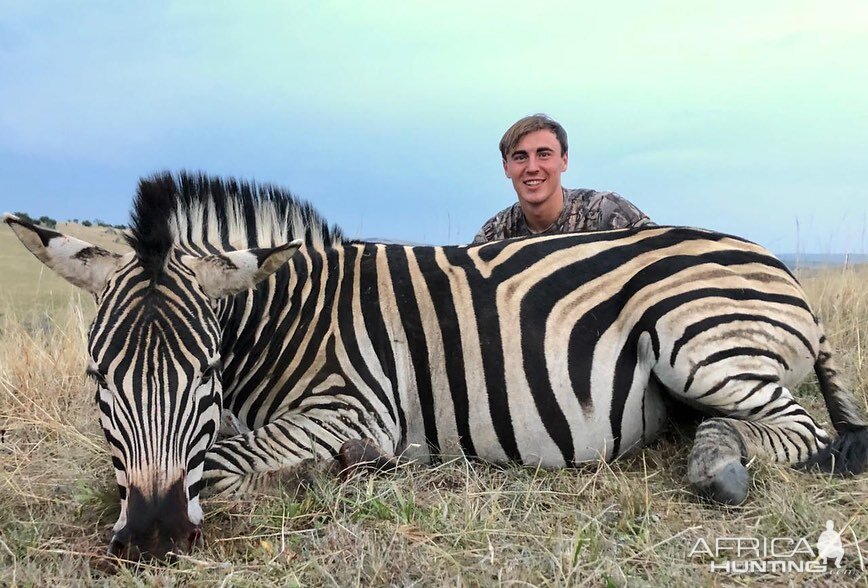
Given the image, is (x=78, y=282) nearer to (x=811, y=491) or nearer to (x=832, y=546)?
(x=832, y=546)

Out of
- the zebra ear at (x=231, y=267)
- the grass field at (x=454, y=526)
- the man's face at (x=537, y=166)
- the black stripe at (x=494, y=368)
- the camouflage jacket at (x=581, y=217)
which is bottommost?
the grass field at (x=454, y=526)

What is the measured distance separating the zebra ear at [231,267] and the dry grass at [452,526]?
3.01 ft

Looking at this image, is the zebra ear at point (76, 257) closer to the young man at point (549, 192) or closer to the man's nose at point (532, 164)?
the young man at point (549, 192)

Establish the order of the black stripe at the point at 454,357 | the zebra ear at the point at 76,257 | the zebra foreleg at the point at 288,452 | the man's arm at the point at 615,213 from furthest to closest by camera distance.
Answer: the man's arm at the point at 615,213, the black stripe at the point at 454,357, the zebra foreleg at the point at 288,452, the zebra ear at the point at 76,257

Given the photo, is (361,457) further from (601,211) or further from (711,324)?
(601,211)

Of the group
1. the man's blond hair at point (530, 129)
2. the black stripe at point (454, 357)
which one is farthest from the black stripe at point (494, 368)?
the man's blond hair at point (530, 129)

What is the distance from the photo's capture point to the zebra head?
7.20ft

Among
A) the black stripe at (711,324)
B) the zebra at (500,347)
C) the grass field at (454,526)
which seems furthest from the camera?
the black stripe at (711,324)

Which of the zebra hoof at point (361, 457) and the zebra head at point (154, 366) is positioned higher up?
the zebra head at point (154, 366)

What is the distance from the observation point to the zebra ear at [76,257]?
2.64m

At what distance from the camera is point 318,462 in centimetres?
282

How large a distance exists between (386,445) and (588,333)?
1.18 metres

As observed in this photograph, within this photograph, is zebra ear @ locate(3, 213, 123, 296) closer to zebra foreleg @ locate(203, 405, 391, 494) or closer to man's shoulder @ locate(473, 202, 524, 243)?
zebra foreleg @ locate(203, 405, 391, 494)

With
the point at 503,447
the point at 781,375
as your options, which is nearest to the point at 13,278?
the point at 503,447
